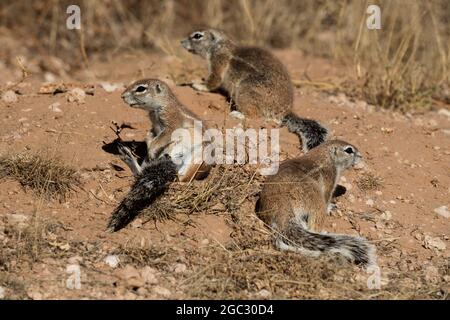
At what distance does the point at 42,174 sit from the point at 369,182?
282cm

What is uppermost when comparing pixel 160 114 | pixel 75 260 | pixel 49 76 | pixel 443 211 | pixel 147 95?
pixel 147 95

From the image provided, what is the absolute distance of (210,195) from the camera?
5.76 metres

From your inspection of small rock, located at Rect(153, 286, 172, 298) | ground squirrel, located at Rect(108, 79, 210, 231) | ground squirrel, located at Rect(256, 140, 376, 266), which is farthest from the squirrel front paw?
small rock, located at Rect(153, 286, 172, 298)

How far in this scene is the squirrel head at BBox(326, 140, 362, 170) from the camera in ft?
20.2

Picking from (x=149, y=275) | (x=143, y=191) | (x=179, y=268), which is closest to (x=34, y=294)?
(x=149, y=275)

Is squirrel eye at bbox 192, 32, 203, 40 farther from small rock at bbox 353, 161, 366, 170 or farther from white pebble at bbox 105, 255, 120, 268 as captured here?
white pebble at bbox 105, 255, 120, 268

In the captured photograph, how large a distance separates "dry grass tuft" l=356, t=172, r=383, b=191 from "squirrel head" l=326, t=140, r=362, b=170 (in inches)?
11.3

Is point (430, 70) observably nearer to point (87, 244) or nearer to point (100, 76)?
point (100, 76)

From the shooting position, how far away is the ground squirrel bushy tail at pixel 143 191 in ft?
17.5

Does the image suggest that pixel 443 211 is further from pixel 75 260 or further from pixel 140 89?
pixel 75 260

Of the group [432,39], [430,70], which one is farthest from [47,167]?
[432,39]

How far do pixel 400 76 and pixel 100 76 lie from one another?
13.5 ft
